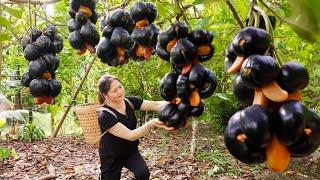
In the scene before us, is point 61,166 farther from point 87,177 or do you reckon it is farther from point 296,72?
point 296,72

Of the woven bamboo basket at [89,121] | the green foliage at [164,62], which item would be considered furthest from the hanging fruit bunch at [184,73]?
the woven bamboo basket at [89,121]

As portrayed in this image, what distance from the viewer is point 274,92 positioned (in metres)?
0.56

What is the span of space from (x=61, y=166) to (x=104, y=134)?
196 cm

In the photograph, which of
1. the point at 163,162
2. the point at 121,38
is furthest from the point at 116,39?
the point at 163,162

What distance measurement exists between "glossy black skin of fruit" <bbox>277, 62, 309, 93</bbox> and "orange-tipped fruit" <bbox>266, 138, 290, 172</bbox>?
0.08 meters

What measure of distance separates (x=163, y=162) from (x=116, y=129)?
6.14ft

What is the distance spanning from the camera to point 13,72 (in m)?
7.17

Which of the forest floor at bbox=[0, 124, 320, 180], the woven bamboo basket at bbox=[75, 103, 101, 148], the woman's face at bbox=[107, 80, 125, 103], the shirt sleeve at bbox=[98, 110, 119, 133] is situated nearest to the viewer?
the shirt sleeve at bbox=[98, 110, 119, 133]

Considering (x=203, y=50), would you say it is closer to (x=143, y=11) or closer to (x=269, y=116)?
(x=143, y=11)

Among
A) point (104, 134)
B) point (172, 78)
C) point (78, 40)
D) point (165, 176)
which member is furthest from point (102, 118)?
point (172, 78)

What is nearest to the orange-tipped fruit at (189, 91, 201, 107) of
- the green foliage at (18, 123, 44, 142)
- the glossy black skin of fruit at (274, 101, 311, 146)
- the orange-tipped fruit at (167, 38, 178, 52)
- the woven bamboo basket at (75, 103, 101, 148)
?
the orange-tipped fruit at (167, 38, 178, 52)

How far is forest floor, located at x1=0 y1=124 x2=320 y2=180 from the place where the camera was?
4.39 metres

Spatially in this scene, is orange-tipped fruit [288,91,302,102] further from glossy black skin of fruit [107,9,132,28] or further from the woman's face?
the woman's face

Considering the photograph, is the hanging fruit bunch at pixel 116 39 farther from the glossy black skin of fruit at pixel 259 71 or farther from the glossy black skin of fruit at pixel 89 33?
the glossy black skin of fruit at pixel 259 71
